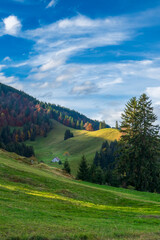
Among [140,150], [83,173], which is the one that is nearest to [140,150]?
[140,150]

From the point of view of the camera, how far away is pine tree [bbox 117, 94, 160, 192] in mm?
A: 44938

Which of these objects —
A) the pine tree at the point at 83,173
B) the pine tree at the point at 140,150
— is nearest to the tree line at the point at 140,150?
the pine tree at the point at 140,150

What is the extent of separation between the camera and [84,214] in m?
16.6

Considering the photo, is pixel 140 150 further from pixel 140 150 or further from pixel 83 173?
pixel 83 173

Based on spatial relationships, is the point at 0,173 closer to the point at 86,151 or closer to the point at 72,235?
the point at 72,235

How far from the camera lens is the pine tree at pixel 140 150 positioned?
44.9 meters

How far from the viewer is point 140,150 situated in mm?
45656

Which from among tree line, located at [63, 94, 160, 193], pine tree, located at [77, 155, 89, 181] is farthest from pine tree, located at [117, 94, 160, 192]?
pine tree, located at [77, 155, 89, 181]

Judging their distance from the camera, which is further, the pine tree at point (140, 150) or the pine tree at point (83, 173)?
the pine tree at point (83, 173)

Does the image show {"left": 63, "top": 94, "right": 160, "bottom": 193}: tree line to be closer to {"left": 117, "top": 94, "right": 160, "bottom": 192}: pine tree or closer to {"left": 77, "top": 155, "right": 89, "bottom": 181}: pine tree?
{"left": 117, "top": 94, "right": 160, "bottom": 192}: pine tree

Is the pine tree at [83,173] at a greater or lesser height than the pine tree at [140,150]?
lesser

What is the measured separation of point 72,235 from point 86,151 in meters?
189

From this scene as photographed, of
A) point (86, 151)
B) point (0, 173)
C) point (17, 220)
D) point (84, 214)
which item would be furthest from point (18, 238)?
point (86, 151)

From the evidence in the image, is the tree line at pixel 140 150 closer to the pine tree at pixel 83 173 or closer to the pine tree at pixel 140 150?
the pine tree at pixel 140 150
